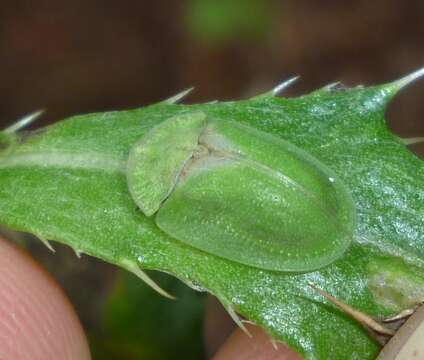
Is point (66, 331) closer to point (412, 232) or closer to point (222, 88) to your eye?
point (412, 232)

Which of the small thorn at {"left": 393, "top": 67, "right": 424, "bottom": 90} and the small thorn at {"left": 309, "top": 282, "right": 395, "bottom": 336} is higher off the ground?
the small thorn at {"left": 393, "top": 67, "right": 424, "bottom": 90}

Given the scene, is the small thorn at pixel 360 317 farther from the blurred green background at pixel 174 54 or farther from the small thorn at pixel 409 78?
the blurred green background at pixel 174 54

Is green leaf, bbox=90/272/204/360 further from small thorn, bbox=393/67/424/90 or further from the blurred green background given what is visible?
the blurred green background

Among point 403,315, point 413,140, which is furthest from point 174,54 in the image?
point 403,315

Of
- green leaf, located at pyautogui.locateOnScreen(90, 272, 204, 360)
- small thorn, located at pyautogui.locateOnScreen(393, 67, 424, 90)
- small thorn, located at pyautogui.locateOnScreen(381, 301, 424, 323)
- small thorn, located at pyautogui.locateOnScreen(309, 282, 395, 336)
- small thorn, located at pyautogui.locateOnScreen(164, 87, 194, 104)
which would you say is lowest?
green leaf, located at pyautogui.locateOnScreen(90, 272, 204, 360)

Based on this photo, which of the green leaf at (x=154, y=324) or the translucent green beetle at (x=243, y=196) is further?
the green leaf at (x=154, y=324)

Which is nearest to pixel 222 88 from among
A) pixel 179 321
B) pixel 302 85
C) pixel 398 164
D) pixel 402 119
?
pixel 302 85

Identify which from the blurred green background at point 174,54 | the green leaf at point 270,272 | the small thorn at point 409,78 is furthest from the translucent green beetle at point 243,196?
the blurred green background at point 174,54

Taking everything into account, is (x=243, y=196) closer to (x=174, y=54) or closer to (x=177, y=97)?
(x=177, y=97)

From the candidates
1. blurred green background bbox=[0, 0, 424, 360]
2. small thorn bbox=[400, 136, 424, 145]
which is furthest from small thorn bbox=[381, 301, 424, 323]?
blurred green background bbox=[0, 0, 424, 360]
